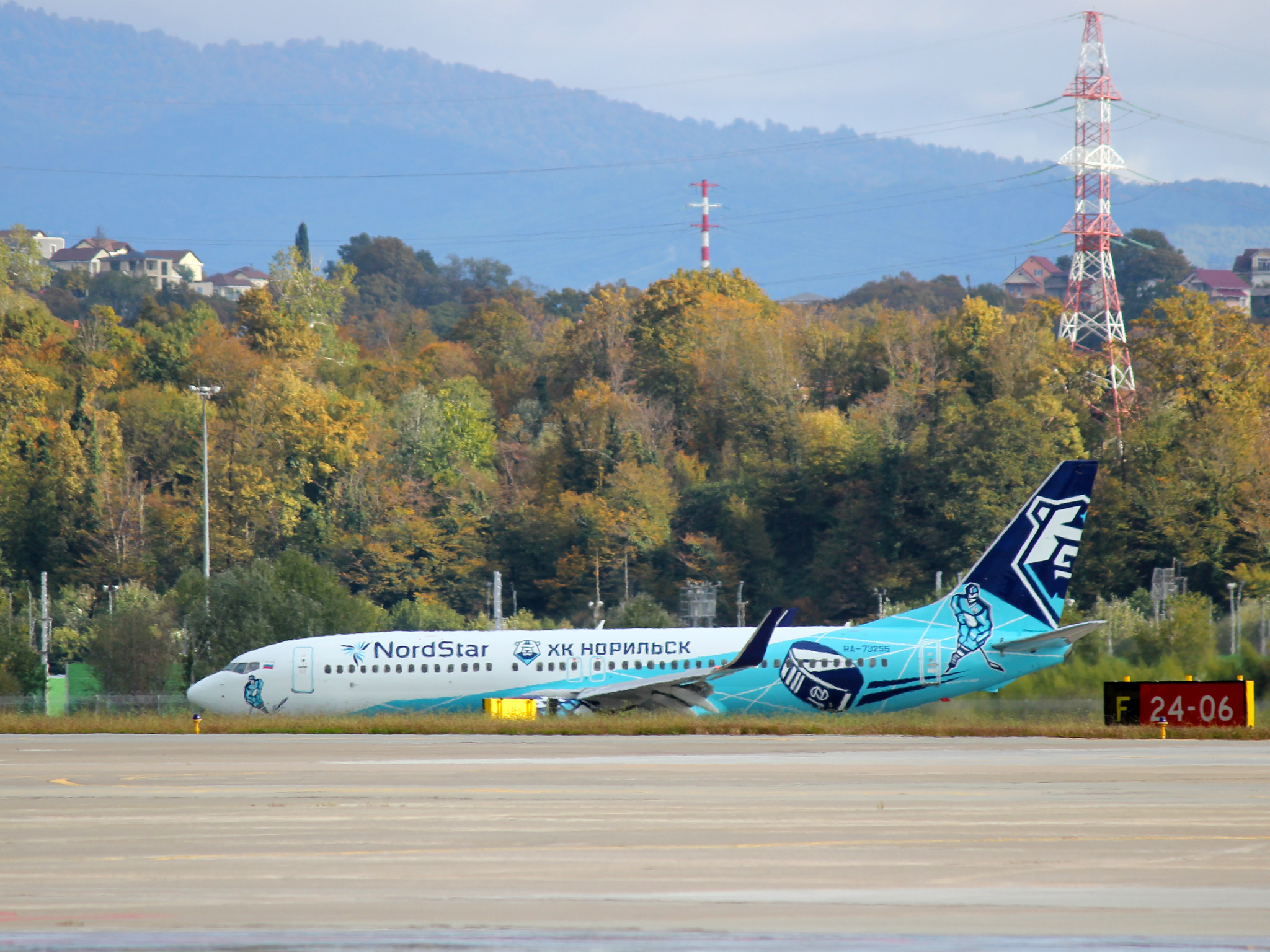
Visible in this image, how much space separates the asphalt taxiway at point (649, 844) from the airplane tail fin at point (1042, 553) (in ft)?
42.5

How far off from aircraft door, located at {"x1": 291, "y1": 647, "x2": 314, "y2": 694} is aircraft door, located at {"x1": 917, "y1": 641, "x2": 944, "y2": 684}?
45.0 feet

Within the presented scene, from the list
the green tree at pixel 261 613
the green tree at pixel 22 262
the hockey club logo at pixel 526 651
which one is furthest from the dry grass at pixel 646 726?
the green tree at pixel 22 262

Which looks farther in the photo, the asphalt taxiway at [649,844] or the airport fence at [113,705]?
the airport fence at [113,705]

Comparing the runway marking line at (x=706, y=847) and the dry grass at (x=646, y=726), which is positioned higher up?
the runway marking line at (x=706, y=847)

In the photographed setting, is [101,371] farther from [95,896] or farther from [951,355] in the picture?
[95,896]

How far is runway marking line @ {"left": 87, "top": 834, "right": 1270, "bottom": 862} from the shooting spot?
42.1ft

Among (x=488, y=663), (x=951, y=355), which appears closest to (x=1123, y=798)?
(x=488, y=663)

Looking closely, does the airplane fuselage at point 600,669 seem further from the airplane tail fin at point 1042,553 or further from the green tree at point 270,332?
the green tree at point 270,332

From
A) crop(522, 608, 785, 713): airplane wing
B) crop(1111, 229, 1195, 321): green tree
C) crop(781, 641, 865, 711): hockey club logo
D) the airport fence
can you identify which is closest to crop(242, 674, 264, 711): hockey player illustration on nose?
the airport fence

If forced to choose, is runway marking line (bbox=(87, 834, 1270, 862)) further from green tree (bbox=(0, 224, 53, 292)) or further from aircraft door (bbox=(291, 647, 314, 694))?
green tree (bbox=(0, 224, 53, 292))

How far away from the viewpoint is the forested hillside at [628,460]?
2753 inches

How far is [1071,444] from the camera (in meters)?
71.2

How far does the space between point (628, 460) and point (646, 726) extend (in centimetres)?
5511

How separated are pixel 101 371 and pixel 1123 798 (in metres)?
86.7
